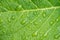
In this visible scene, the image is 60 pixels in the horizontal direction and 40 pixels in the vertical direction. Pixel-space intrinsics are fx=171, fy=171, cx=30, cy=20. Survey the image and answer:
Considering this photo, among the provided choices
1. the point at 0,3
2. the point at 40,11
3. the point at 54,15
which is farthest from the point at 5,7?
the point at 54,15

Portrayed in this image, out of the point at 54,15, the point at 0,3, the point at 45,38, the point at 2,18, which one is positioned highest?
the point at 0,3

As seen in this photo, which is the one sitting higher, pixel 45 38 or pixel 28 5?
pixel 28 5

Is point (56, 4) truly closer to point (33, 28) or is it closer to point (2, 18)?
point (33, 28)

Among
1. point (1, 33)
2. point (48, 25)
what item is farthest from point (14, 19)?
point (48, 25)

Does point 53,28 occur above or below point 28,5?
below

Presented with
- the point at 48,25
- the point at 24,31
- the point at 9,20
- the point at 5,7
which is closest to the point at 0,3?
the point at 5,7

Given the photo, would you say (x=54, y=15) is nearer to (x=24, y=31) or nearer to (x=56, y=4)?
(x=56, y=4)
